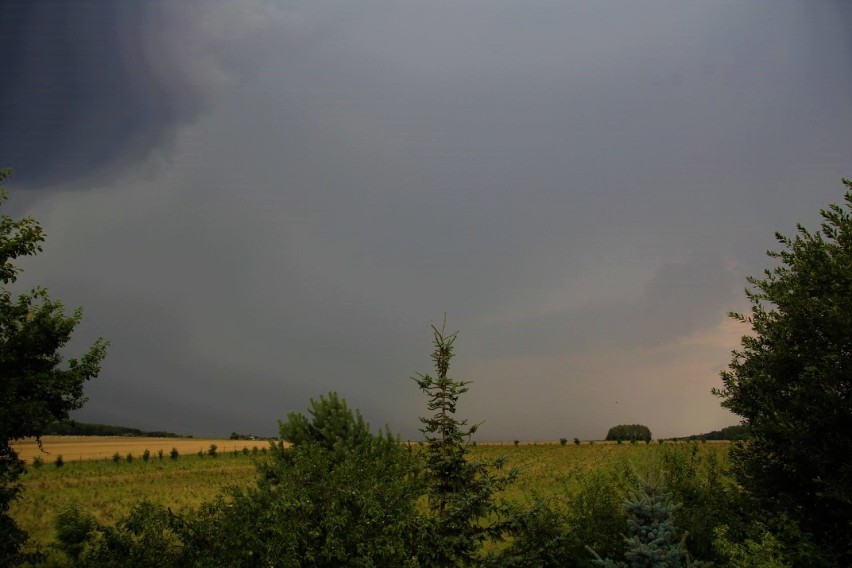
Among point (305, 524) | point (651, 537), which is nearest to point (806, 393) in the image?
point (651, 537)

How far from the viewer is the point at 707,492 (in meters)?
21.3

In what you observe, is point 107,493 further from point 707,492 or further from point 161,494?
point 707,492

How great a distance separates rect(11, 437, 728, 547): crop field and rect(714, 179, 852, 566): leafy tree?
8800 mm

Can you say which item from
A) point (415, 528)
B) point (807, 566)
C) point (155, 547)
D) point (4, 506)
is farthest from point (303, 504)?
point (807, 566)

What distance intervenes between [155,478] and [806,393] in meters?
53.0

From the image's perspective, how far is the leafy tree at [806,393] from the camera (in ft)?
51.9

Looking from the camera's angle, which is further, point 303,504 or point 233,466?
point 233,466

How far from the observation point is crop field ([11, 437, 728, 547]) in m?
36.2

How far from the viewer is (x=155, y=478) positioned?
5200 cm

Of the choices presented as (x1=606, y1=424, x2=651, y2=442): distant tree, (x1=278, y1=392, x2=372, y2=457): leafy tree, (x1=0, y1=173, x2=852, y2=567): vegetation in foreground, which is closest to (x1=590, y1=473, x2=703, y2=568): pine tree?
(x1=0, y1=173, x2=852, y2=567): vegetation in foreground

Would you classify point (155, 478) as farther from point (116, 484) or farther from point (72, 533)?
point (72, 533)

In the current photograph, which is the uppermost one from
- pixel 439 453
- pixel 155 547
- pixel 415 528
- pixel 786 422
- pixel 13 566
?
pixel 786 422

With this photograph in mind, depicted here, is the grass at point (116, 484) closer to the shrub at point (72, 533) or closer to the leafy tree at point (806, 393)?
the shrub at point (72, 533)

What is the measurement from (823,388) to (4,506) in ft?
86.6
